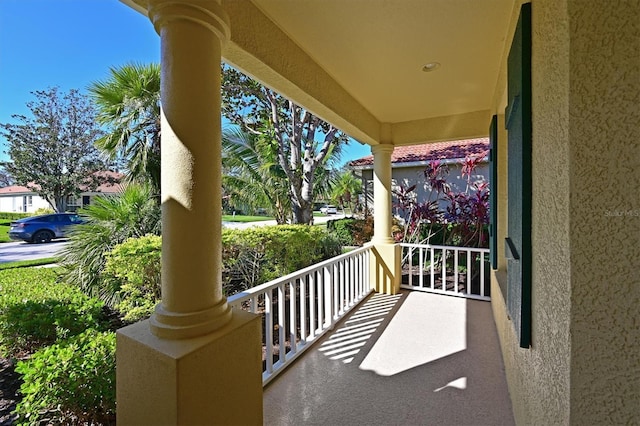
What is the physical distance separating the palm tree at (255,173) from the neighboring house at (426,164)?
2.77m

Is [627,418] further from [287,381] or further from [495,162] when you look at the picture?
[495,162]

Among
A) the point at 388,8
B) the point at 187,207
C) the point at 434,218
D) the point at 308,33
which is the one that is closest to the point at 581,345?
the point at 187,207

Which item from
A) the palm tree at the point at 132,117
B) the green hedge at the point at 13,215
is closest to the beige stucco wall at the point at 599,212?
the palm tree at the point at 132,117

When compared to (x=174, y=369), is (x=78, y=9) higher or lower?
higher

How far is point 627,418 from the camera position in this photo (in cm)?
89

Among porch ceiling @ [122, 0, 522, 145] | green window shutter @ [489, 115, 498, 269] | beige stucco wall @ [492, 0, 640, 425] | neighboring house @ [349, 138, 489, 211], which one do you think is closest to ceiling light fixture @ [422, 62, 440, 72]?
porch ceiling @ [122, 0, 522, 145]

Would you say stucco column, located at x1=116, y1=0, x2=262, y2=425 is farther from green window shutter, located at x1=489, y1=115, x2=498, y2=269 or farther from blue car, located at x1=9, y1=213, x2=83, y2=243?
blue car, located at x1=9, y1=213, x2=83, y2=243

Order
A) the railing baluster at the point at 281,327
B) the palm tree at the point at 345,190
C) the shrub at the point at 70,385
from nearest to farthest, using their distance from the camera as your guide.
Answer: the shrub at the point at 70,385 → the railing baluster at the point at 281,327 → the palm tree at the point at 345,190

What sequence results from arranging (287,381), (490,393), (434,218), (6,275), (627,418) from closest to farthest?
1. (627,418)
2. (490,393)
3. (287,381)
4. (6,275)
5. (434,218)

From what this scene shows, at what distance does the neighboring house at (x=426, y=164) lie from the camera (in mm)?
7422

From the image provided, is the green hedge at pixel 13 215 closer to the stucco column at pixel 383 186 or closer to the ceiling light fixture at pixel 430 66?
the stucco column at pixel 383 186

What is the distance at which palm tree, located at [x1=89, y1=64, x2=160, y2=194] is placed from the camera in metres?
4.61

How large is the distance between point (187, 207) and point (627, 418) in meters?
1.78

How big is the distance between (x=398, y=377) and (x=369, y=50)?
9.61ft
